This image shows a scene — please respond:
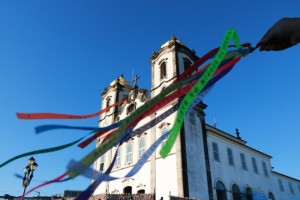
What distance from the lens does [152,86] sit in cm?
2252

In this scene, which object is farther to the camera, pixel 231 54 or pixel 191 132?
pixel 191 132

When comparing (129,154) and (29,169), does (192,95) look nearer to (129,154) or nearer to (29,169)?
(29,169)

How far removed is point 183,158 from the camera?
671 inches

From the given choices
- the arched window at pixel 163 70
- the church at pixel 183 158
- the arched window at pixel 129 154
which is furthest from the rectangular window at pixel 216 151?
the arched window at pixel 163 70

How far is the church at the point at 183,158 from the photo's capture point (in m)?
17.3

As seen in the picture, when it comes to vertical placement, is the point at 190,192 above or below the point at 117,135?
above

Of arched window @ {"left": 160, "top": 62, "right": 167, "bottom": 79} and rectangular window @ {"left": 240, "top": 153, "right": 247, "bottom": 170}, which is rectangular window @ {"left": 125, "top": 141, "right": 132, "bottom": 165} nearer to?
arched window @ {"left": 160, "top": 62, "right": 167, "bottom": 79}

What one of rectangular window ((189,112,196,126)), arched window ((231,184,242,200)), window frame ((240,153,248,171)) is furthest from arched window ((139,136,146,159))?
window frame ((240,153,248,171))

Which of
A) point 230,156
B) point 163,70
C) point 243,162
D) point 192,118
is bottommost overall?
point 243,162

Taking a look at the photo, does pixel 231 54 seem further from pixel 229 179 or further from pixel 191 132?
pixel 229 179

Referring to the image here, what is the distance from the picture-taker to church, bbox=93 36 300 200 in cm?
1731

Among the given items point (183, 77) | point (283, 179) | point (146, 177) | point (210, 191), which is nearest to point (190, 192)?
point (210, 191)

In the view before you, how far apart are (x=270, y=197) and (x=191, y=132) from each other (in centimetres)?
1466

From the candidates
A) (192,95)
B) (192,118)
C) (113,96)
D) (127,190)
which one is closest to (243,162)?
(192,118)
